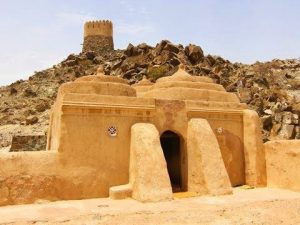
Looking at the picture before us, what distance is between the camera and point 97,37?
45406 mm

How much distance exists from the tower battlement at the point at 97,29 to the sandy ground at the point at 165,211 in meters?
36.6

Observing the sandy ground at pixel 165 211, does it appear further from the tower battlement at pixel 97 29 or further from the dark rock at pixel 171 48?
the tower battlement at pixel 97 29

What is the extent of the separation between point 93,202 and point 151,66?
2854cm

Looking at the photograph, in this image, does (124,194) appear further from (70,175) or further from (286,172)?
(286,172)

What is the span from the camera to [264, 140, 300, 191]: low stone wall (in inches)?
490

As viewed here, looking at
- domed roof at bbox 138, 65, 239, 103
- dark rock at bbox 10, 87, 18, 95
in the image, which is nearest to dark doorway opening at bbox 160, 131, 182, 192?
domed roof at bbox 138, 65, 239, 103

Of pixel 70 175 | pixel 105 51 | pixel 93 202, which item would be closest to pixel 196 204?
pixel 93 202

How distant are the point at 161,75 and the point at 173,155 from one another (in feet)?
72.3

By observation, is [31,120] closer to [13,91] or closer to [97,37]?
[13,91]

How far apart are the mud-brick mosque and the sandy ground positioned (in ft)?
1.72

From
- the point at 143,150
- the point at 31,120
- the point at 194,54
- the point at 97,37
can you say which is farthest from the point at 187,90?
the point at 97,37

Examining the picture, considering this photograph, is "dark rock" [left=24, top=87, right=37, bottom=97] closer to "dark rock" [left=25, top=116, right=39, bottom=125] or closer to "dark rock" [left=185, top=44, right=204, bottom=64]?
"dark rock" [left=25, top=116, right=39, bottom=125]

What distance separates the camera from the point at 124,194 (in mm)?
10789

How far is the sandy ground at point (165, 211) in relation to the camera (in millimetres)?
8227
